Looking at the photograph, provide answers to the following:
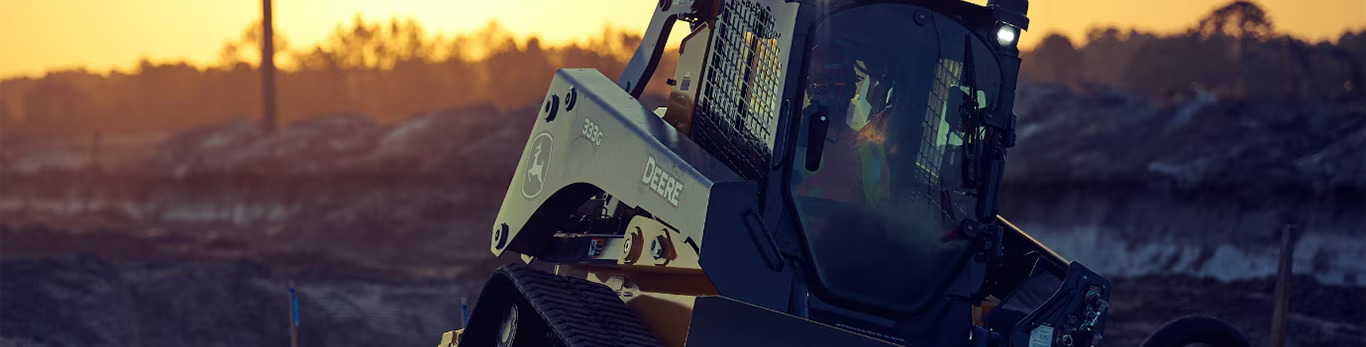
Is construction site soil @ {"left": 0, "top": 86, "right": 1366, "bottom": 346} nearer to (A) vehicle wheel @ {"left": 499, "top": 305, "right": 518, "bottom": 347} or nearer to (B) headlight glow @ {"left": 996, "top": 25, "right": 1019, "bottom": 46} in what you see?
(A) vehicle wheel @ {"left": 499, "top": 305, "right": 518, "bottom": 347}

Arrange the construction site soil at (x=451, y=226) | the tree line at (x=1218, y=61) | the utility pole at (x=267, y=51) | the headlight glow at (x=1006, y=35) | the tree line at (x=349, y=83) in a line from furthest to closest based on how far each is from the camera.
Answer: the tree line at (x=349, y=83) < the utility pole at (x=267, y=51) < the tree line at (x=1218, y=61) < the construction site soil at (x=451, y=226) < the headlight glow at (x=1006, y=35)

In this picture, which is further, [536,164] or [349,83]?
[349,83]

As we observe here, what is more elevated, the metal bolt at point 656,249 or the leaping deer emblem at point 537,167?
the leaping deer emblem at point 537,167

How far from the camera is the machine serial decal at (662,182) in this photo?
5.76 m

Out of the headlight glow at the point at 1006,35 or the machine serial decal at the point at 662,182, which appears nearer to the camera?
the machine serial decal at the point at 662,182

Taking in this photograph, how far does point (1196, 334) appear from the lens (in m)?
7.11

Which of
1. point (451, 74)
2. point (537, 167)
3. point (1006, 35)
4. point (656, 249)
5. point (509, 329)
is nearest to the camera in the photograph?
point (656, 249)

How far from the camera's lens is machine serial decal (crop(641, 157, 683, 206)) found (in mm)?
5758

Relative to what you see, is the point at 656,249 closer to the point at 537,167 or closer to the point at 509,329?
the point at 509,329

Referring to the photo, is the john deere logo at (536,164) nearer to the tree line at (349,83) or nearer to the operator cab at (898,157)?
the operator cab at (898,157)

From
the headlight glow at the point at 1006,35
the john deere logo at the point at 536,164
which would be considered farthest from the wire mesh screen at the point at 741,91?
the headlight glow at the point at 1006,35

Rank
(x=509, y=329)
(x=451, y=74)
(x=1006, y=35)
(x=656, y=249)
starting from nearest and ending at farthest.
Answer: (x=656, y=249), (x=1006, y=35), (x=509, y=329), (x=451, y=74)

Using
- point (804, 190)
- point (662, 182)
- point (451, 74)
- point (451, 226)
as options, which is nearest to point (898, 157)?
point (804, 190)

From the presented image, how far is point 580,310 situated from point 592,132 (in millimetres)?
808
